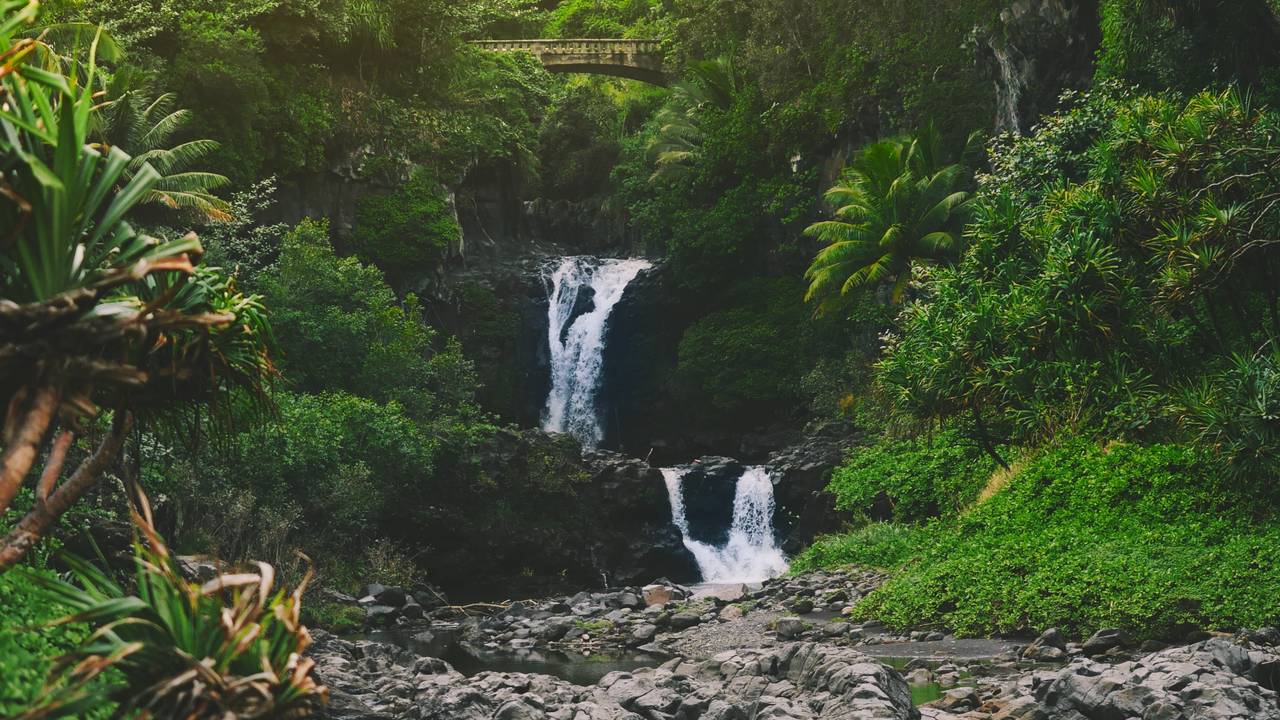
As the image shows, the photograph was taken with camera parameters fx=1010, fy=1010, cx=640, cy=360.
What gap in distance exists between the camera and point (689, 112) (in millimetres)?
40219

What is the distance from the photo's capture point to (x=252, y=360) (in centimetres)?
645

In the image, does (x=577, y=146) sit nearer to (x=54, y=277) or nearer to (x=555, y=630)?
(x=555, y=630)

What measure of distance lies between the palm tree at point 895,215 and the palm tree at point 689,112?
1023 cm

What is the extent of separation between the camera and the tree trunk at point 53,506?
16.3ft

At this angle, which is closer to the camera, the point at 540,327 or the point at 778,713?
the point at 778,713

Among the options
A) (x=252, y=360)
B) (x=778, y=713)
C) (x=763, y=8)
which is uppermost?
(x=763, y=8)

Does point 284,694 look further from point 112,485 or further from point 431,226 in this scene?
point 431,226

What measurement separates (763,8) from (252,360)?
30.3 meters

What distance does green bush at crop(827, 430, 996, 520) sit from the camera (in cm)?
2033

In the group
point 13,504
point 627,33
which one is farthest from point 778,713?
point 627,33

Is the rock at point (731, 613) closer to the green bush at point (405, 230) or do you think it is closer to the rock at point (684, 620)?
the rock at point (684, 620)

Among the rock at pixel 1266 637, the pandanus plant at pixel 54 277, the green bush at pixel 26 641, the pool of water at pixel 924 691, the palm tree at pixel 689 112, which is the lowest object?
the pool of water at pixel 924 691

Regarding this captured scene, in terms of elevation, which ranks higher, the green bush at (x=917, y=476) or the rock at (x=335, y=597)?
the green bush at (x=917, y=476)

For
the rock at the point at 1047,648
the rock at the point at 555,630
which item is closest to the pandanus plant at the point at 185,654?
the rock at the point at 1047,648
